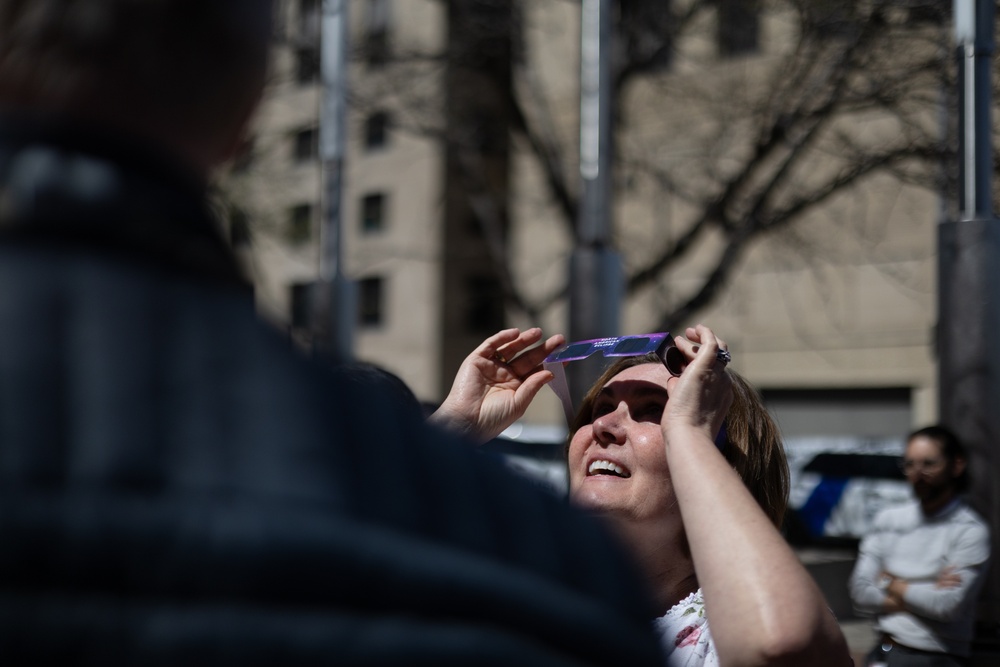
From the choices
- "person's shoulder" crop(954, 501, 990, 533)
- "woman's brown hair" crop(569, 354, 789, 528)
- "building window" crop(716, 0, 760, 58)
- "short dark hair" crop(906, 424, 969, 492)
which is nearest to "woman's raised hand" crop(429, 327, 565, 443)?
"woman's brown hair" crop(569, 354, 789, 528)

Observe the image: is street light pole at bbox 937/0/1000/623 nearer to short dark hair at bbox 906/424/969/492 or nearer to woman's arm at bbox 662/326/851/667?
short dark hair at bbox 906/424/969/492

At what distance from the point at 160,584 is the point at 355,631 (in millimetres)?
114

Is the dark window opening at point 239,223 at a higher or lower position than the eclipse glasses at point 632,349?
higher

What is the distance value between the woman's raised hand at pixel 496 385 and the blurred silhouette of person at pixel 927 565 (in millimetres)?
2908

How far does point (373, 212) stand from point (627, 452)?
94.5ft

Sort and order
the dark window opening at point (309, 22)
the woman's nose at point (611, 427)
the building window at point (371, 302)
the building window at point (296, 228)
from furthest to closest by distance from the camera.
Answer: the building window at point (371, 302), the building window at point (296, 228), the dark window opening at point (309, 22), the woman's nose at point (611, 427)

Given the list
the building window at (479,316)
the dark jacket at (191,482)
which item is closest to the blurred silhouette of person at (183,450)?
the dark jacket at (191,482)

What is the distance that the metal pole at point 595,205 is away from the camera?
26.5ft

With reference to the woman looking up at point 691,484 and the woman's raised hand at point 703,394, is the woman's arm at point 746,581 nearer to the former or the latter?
the woman looking up at point 691,484

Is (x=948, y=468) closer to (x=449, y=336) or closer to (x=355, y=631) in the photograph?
(x=355, y=631)

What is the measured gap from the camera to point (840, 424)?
2328cm

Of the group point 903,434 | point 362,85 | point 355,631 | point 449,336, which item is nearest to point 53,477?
point 355,631

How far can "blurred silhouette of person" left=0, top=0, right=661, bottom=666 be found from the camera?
68 cm

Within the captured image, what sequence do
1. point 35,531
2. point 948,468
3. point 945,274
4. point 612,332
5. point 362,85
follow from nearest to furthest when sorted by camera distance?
point 35,531 → point 948,468 → point 945,274 → point 612,332 → point 362,85
